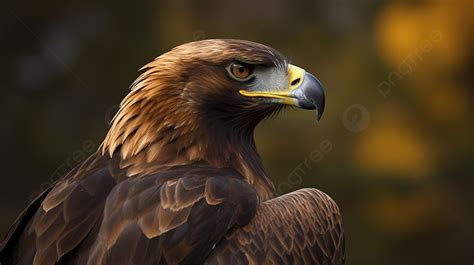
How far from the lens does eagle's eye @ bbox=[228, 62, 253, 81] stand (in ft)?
12.2

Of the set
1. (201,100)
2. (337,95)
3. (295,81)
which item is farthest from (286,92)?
(337,95)

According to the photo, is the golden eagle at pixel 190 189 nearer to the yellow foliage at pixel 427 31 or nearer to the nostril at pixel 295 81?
the nostril at pixel 295 81

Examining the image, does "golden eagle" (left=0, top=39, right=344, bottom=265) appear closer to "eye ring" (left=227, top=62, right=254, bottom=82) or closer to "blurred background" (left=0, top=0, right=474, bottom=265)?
"eye ring" (left=227, top=62, right=254, bottom=82)

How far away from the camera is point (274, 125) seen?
9117 millimetres

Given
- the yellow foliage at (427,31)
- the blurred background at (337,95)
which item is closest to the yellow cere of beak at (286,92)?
the blurred background at (337,95)

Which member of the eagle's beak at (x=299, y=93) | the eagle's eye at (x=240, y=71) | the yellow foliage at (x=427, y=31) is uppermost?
the eagle's eye at (x=240, y=71)

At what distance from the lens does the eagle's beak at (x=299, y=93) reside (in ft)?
12.2

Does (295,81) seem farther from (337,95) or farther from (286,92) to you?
(337,95)

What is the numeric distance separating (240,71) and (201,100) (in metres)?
0.21

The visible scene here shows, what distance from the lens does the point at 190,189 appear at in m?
3.31

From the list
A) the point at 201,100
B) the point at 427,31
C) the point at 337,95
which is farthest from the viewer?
the point at 427,31

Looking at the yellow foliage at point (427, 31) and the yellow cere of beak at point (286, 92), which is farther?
the yellow foliage at point (427, 31)

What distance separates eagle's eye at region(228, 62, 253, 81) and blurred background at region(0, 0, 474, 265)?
5.21m

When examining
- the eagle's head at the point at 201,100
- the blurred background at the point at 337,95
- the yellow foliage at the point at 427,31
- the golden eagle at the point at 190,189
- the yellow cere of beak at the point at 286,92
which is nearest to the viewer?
the golden eagle at the point at 190,189
